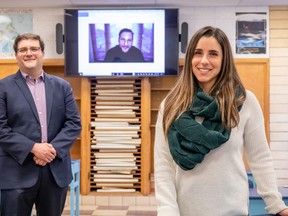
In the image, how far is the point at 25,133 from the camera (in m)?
2.65

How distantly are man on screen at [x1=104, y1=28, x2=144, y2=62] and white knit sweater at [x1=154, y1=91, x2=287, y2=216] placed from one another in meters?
4.13

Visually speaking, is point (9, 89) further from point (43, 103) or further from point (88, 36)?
point (88, 36)

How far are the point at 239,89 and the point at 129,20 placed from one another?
426cm

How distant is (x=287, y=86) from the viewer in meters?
5.92

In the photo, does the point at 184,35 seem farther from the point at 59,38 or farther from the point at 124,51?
the point at 59,38

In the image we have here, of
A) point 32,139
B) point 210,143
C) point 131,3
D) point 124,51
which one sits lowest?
point 32,139

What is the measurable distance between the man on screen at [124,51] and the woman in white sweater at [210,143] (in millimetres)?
4079

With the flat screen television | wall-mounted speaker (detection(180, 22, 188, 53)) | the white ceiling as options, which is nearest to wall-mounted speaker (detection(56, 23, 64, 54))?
the flat screen television

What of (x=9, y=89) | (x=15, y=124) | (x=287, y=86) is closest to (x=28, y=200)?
(x=15, y=124)

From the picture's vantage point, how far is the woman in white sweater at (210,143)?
1.49m

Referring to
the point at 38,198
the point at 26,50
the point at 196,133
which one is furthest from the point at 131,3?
the point at 196,133

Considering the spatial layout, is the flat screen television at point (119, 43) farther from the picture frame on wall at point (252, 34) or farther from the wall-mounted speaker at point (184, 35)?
the picture frame on wall at point (252, 34)

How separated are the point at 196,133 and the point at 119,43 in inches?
170

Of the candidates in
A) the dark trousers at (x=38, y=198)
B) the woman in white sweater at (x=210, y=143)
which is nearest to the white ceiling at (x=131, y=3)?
the dark trousers at (x=38, y=198)
